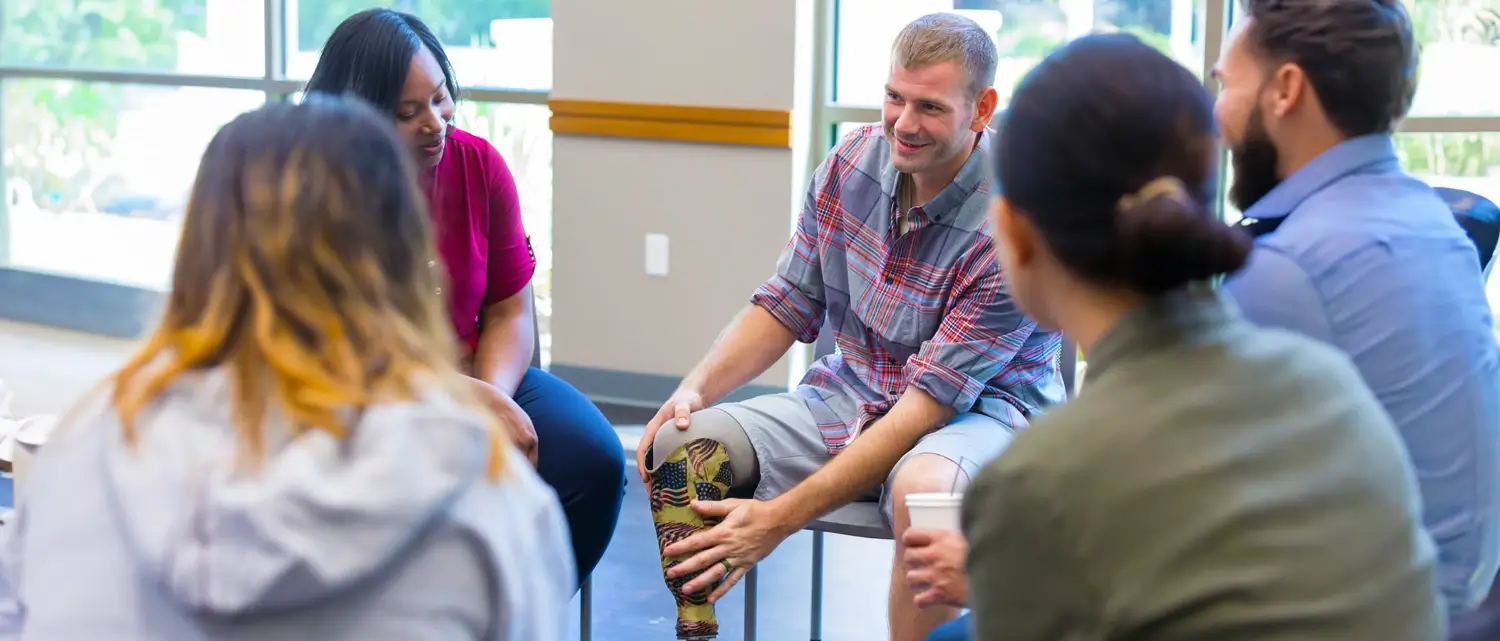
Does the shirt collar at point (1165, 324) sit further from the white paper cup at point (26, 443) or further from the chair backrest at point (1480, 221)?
the white paper cup at point (26, 443)

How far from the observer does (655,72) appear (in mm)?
4254

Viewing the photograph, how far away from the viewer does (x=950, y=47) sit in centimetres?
220

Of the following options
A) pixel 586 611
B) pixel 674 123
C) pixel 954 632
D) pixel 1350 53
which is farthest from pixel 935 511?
pixel 674 123

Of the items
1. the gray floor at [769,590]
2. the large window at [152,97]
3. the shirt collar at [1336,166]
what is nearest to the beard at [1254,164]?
the shirt collar at [1336,166]

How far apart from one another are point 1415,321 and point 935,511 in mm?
515

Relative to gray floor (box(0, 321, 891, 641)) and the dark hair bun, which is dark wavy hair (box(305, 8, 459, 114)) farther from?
the dark hair bun

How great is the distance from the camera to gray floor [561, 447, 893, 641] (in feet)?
9.00

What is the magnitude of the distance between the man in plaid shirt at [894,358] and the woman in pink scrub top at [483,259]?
0.15m

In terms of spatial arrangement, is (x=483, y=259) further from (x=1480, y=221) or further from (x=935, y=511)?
(x=1480, y=221)

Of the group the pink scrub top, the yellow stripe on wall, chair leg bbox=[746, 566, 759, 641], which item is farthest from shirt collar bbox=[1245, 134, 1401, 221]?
the yellow stripe on wall

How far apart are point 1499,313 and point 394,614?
349cm

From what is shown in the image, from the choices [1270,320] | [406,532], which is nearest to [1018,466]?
[406,532]

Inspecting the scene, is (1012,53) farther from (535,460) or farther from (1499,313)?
(535,460)

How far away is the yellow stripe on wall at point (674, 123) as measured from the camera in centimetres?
410
